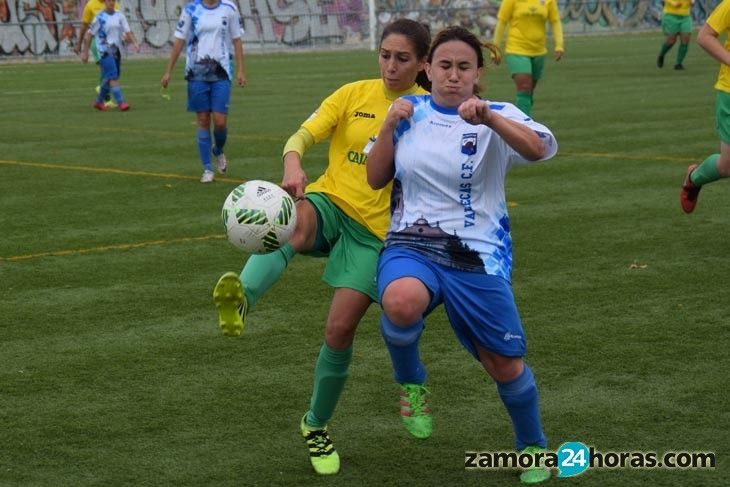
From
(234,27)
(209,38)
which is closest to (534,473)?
(209,38)

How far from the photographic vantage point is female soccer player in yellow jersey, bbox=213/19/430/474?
5.54m

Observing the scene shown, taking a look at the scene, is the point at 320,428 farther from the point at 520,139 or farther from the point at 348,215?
the point at 520,139

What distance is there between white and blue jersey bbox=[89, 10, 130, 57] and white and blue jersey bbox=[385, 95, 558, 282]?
1967 cm

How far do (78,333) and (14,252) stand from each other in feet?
9.36

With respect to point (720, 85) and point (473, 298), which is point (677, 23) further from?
point (473, 298)

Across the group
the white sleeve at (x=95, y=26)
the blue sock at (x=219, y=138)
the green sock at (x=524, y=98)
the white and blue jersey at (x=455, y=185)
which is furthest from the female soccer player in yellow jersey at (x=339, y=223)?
the white sleeve at (x=95, y=26)

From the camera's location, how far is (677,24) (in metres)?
31.4

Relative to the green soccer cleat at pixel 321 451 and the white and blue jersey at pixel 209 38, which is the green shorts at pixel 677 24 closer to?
the white and blue jersey at pixel 209 38

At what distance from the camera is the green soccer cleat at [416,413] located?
5.76 meters

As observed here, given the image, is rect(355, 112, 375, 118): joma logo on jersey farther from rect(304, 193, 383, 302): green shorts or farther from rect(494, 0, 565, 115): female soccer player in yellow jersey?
rect(494, 0, 565, 115): female soccer player in yellow jersey

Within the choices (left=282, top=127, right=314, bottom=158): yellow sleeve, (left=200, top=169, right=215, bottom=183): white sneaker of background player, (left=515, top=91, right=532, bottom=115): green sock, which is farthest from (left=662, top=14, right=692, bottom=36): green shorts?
(left=282, top=127, right=314, bottom=158): yellow sleeve

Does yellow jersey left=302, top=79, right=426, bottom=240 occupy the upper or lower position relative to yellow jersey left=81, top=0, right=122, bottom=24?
upper

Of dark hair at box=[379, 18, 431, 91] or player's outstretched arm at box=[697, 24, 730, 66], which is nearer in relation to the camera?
dark hair at box=[379, 18, 431, 91]

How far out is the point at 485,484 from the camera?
529 cm
